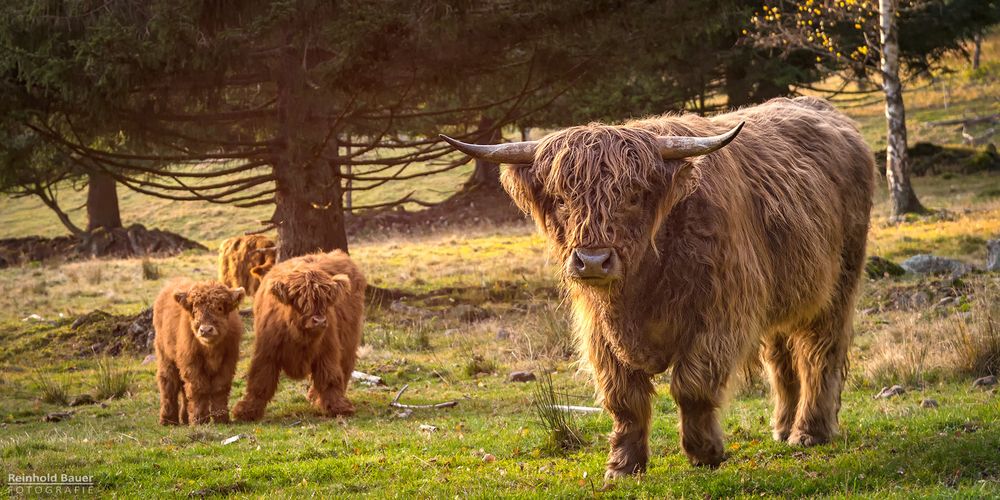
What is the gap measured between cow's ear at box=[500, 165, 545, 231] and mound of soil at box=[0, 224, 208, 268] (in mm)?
22898

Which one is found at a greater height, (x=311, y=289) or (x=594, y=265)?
(x=594, y=265)

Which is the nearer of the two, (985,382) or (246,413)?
(985,382)

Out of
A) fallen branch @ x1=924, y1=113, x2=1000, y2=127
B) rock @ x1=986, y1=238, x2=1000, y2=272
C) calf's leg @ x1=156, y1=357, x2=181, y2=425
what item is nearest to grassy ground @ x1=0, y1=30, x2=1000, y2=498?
calf's leg @ x1=156, y1=357, x2=181, y2=425

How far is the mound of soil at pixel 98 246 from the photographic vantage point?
27469 mm

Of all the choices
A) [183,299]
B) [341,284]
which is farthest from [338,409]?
[183,299]

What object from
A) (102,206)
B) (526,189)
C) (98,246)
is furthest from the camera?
(102,206)

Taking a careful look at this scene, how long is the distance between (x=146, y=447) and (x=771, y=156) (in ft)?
15.7

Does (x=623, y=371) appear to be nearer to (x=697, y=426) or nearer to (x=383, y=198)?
(x=697, y=426)

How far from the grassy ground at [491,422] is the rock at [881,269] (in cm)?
53

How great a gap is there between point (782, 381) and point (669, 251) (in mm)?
2160

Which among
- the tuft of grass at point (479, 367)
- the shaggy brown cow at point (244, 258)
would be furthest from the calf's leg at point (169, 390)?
the shaggy brown cow at point (244, 258)

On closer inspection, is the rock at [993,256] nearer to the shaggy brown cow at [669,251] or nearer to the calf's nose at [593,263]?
the shaggy brown cow at [669,251]

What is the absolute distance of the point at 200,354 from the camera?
8.85 metres

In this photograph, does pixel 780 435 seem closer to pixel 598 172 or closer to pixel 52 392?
pixel 598 172
